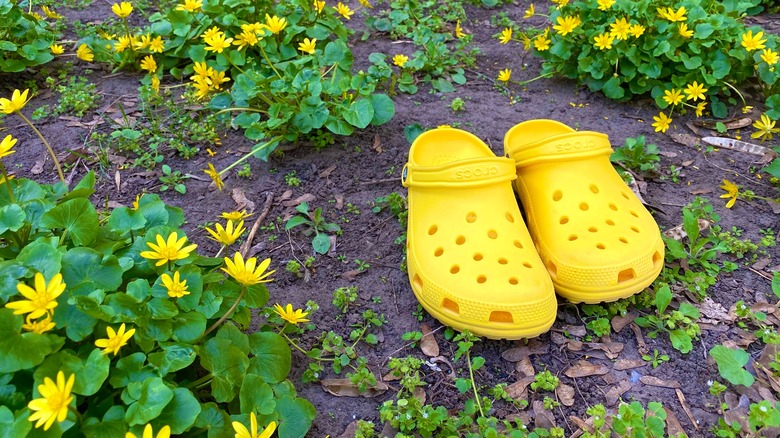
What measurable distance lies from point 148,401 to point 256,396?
239 mm

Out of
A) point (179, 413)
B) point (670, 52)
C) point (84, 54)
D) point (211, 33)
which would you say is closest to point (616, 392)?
point (179, 413)

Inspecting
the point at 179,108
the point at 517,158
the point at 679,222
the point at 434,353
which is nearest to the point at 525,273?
the point at 434,353

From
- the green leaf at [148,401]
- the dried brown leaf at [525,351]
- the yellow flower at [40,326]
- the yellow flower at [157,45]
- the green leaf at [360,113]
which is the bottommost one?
the dried brown leaf at [525,351]

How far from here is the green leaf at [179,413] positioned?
46.1 inches

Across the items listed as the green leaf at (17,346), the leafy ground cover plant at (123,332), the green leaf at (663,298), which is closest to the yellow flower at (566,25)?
the green leaf at (663,298)

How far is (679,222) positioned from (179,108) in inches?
80.6

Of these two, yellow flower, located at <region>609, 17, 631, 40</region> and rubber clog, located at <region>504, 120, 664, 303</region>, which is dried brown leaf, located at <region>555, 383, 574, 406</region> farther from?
yellow flower, located at <region>609, 17, 631, 40</region>

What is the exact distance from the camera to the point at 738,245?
1973 mm

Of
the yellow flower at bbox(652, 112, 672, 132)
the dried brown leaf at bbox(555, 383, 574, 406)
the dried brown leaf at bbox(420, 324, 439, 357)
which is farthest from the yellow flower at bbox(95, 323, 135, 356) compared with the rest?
the yellow flower at bbox(652, 112, 672, 132)

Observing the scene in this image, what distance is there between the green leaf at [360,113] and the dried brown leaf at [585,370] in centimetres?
113

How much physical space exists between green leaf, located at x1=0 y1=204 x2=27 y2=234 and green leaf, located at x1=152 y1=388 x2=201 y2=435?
21.6 inches

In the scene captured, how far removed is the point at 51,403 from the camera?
39.7 inches

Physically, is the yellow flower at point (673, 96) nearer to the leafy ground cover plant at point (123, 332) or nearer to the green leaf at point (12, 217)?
the leafy ground cover plant at point (123, 332)

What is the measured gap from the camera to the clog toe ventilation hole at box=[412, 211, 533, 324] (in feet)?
5.26
